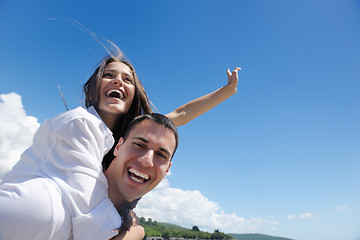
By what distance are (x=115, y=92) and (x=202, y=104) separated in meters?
2.07

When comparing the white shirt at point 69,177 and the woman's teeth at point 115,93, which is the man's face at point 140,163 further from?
the woman's teeth at point 115,93

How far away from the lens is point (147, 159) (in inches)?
117

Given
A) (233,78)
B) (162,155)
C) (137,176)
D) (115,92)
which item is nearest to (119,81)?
(115,92)

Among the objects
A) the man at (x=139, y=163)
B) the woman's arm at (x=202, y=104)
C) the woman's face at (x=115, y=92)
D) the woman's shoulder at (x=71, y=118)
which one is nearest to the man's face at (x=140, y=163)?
the man at (x=139, y=163)

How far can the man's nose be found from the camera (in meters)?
2.96

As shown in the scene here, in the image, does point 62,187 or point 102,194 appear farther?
point 102,194

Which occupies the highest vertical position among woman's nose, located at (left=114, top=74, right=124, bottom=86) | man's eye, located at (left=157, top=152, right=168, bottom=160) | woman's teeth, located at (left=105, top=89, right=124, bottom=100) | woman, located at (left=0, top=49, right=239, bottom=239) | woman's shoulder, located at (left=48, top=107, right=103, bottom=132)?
woman's nose, located at (left=114, top=74, right=124, bottom=86)

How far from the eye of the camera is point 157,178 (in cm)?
315

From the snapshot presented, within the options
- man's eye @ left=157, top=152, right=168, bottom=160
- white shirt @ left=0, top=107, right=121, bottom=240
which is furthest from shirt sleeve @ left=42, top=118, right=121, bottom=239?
man's eye @ left=157, top=152, right=168, bottom=160

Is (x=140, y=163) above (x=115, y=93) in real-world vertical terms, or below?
below

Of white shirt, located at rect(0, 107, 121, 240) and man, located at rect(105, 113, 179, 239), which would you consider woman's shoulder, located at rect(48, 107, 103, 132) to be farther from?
man, located at rect(105, 113, 179, 239)

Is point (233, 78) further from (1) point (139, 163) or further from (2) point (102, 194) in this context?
(2) point (102, 194)

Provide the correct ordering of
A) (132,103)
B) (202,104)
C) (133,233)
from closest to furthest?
(133,233), (132,103), (202,104)

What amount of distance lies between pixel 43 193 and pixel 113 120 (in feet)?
6.82
